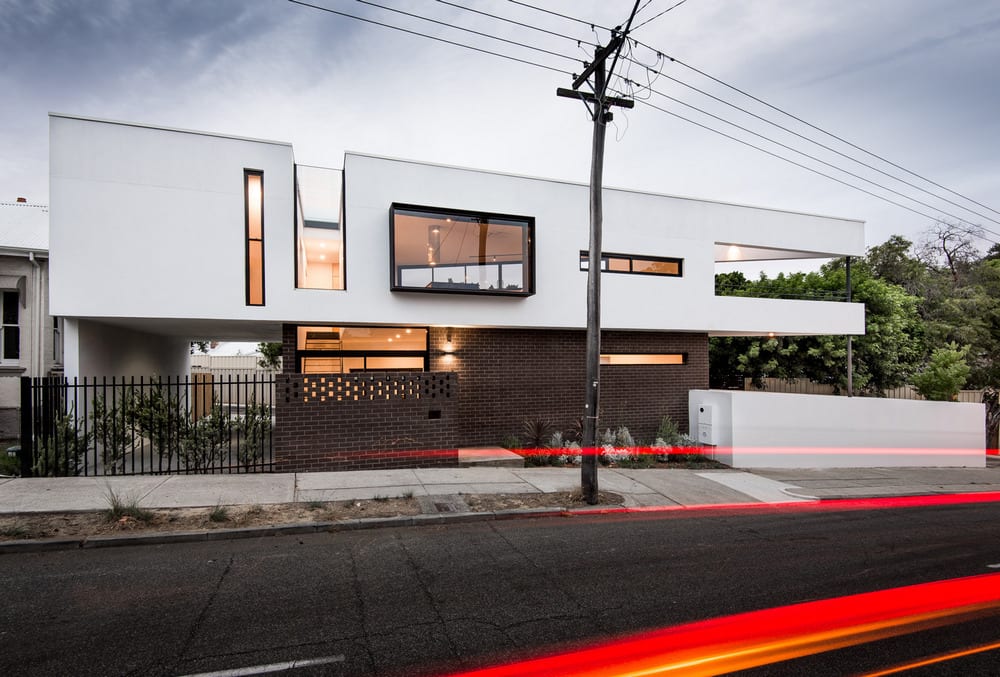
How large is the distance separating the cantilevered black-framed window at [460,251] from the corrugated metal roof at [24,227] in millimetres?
11265

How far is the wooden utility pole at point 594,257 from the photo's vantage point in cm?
905

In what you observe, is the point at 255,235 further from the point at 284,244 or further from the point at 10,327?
the point at 10,327

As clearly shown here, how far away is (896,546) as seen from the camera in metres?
7.23

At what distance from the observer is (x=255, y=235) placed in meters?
11.2

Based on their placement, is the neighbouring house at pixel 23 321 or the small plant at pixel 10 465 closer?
the small plant at pixel 10 465

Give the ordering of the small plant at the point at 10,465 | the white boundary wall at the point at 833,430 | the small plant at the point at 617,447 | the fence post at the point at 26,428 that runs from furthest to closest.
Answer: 1. the white boundary wall at the point at 833,430
2. the small plant at the point at 617,447
3. the small plant at the point at 10,465
4. the fence post at the point at 26,428

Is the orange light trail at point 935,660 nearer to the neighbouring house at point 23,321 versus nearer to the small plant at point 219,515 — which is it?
the small plant at point 219,515

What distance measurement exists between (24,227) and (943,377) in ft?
96.7

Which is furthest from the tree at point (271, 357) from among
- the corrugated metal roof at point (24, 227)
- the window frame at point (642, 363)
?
the window frame at point (642, 363)

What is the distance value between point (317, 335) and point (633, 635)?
1007cm

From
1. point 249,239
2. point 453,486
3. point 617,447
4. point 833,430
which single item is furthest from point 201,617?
point 833,430

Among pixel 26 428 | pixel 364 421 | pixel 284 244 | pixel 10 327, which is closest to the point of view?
pixel 26 428

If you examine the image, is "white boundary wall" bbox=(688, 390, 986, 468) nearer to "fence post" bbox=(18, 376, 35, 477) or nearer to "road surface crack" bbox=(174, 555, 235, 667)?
"road surface crack" bbox=(174, 555, 235, 667)

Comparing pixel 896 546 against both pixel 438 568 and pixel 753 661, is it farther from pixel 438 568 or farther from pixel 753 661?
pixel 438 568
